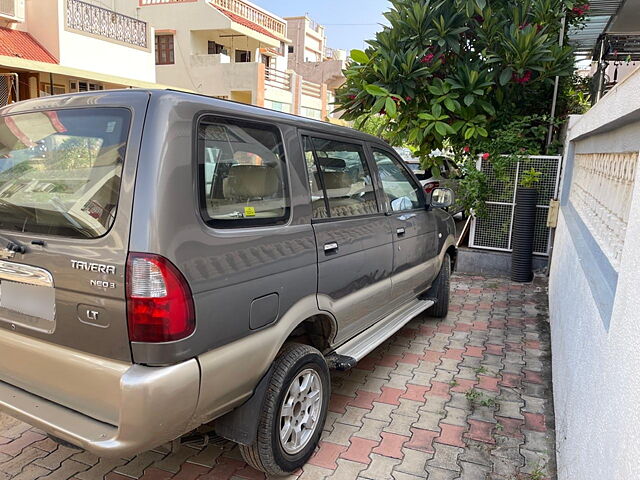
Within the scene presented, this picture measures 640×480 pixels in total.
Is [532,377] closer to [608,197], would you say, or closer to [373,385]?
[373,385]

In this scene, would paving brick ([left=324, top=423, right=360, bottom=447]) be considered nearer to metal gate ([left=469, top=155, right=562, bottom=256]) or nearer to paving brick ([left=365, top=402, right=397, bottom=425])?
Answer: paving brick ([left=365, top=402, right=397, bottom=425])

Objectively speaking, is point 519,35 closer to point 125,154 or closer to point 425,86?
point 425,86

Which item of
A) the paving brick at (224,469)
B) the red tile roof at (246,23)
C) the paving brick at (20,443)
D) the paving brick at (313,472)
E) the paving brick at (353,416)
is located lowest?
the paving brick at (20,443)

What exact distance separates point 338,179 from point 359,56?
491 cm

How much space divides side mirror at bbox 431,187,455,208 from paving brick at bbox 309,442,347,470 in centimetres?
264

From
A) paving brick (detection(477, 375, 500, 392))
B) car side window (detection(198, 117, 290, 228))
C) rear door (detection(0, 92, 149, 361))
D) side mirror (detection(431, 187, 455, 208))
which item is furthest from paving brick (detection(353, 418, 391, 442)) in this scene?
side mirror (detection(431, 187, 455, 208))

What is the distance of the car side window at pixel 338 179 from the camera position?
2.98m

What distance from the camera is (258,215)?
8.14 feet

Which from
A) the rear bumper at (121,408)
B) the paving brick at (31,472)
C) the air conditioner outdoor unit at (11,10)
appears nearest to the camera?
the rear bumper at (121,408)

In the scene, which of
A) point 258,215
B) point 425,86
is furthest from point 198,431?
point 425,86

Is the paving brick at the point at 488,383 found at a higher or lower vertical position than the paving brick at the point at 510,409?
higher

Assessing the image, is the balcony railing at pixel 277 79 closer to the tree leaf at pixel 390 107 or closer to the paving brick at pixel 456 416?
the tree leaf at pixel 390 107

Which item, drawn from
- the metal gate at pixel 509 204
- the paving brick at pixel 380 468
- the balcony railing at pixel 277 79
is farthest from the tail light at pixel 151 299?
the balcony railing at pixel 277 79

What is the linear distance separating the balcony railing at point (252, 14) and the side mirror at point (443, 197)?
21.1m
